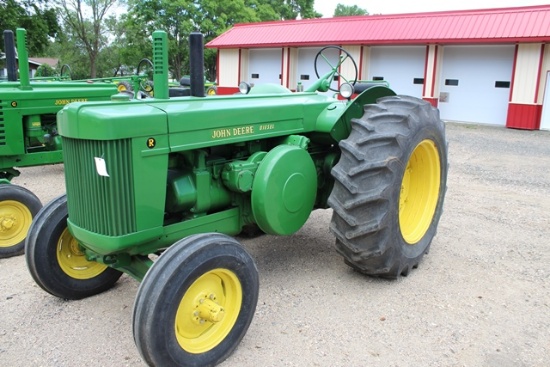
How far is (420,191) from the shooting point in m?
4.57

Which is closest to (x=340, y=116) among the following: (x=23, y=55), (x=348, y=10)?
(x=23, y=55)

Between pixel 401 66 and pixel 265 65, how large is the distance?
686cm

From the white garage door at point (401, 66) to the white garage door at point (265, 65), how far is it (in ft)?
15.8

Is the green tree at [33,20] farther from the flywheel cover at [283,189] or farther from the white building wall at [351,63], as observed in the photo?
the flywheel cover at [283,189]

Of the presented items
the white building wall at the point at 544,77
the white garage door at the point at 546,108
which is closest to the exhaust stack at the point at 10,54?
the white building wall at the point at 544,77

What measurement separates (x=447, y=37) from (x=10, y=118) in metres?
15.2

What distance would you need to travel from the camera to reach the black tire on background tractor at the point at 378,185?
3590mm

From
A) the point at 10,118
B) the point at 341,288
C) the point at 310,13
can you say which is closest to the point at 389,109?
the point at 341,288

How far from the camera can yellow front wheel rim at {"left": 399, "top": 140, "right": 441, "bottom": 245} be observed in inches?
175

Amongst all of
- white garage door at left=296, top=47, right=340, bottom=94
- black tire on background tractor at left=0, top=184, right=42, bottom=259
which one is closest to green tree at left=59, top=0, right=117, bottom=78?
white garage door at left=296, top=47, right=340, bottom=94

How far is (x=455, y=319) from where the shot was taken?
11.5 feet

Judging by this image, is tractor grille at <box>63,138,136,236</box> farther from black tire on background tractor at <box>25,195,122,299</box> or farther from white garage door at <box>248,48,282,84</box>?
white garage door at <box>248,48,282,84</box>

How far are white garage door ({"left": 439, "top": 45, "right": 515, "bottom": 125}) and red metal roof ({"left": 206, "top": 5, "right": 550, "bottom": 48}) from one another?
822 mm

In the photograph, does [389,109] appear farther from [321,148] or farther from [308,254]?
[308,254]
